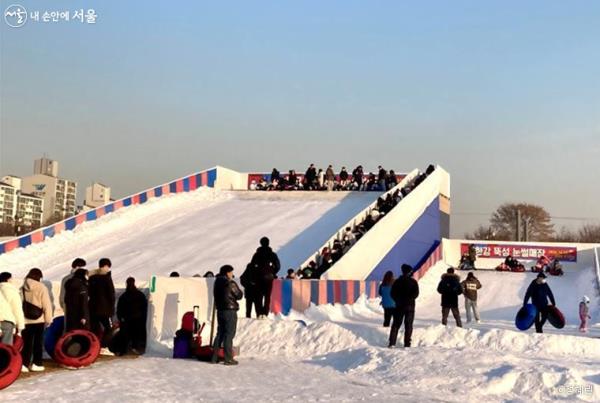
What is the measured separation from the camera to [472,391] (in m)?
8.10

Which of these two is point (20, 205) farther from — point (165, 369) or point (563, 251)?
point (165, 369)

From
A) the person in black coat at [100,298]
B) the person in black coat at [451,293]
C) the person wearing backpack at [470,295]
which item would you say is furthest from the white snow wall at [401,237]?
the person in black coat at [100,298]

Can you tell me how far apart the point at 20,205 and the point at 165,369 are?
158399mm

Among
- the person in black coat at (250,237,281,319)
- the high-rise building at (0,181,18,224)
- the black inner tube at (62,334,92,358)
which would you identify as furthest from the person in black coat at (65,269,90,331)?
the high-rise building at (0,181,18,224)

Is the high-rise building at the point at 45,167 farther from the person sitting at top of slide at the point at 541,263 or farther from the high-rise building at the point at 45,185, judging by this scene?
the person sitting at top of slide at the point at 541,263

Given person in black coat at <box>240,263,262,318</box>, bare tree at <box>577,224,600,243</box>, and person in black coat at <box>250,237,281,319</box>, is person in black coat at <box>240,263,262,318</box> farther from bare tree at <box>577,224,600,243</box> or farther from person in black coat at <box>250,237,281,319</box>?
bare tree at <box>577,224,600,243</box>

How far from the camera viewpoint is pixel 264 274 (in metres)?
13.0

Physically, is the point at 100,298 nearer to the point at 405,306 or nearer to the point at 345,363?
the point at 345,363

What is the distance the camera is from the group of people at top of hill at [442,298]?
37.1 feet

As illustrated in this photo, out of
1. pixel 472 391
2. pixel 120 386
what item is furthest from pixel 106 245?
pixel 472 391

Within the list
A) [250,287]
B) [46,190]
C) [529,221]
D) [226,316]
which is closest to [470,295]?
[250,287]

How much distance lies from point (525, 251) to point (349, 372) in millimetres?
19990

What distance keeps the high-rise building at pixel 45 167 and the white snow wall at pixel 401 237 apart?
148545 millimetres

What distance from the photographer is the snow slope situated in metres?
7.86
